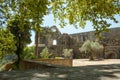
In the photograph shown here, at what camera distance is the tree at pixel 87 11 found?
1420 centimetres

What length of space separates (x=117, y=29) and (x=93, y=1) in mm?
33493

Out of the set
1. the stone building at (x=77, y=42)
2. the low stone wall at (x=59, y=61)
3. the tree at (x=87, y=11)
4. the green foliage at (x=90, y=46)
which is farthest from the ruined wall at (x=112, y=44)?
the tree at (x=87, y=11)

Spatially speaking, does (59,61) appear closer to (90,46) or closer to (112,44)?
(90,46)

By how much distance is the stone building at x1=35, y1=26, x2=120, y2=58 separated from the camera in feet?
141

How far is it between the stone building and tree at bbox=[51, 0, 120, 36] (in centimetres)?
2494

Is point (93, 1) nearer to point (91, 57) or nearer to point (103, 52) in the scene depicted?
point (91, 57)

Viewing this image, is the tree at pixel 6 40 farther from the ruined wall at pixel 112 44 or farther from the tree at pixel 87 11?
the ruined wall at pixel 112 44

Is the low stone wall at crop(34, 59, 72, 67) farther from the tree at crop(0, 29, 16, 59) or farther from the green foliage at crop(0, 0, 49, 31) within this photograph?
the green foliage at crop(0, 0, 49, 31)

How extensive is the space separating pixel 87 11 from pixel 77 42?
35029 millimetres

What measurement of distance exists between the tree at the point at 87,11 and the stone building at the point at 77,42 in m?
24.9

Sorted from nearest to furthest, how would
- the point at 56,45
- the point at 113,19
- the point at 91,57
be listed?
1. the point at 113,19
2. the point at 91,57
3. the point at 56,45

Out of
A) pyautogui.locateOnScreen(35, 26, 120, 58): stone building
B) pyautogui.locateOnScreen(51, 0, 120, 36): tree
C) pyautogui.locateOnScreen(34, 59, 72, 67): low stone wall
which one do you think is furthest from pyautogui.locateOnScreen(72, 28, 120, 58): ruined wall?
pyautogui.locateOnScreen(51, 0, 120, 36): tree

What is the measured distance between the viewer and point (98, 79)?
19.6ft

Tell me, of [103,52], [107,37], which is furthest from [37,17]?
[107,37]
